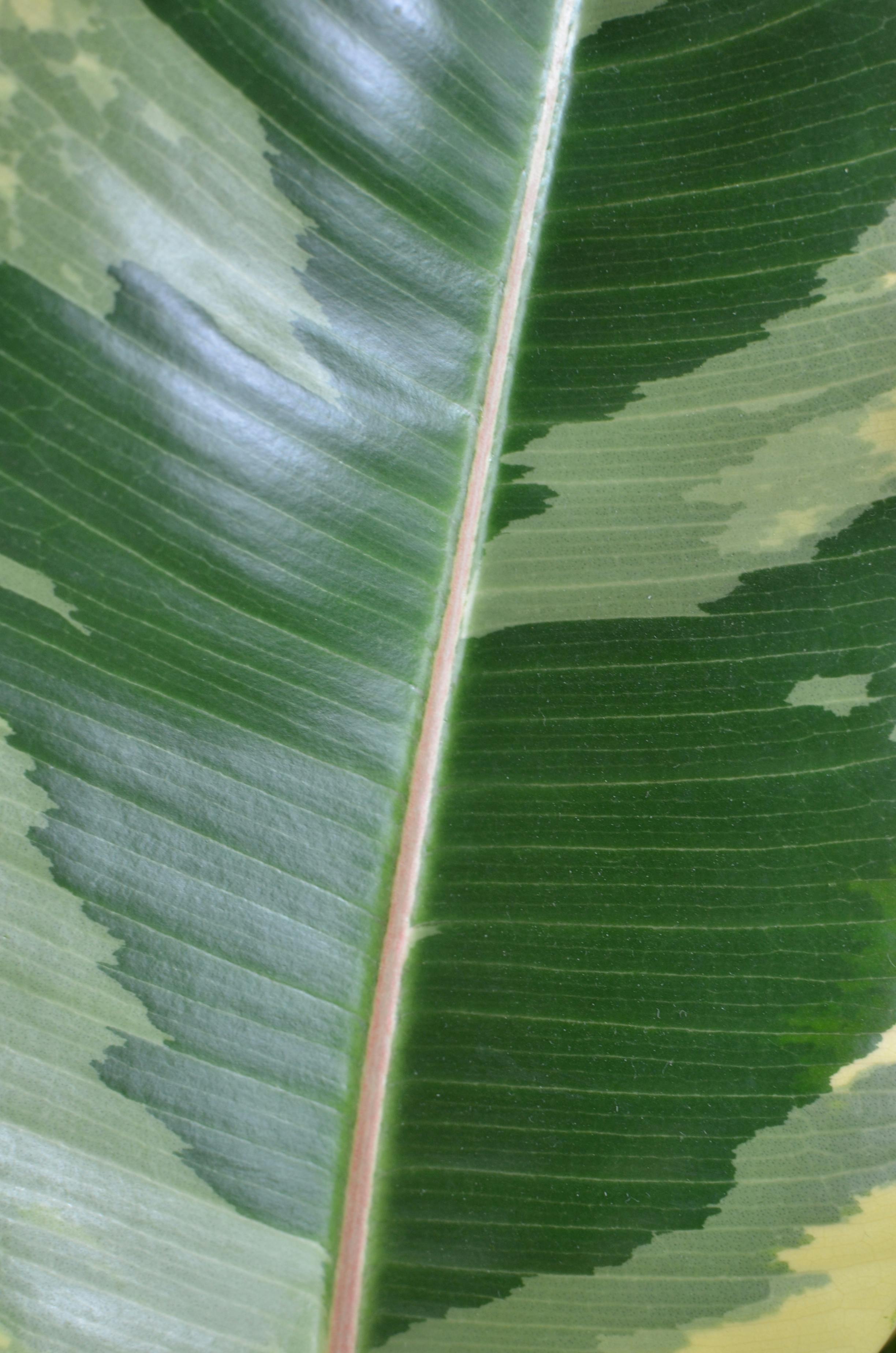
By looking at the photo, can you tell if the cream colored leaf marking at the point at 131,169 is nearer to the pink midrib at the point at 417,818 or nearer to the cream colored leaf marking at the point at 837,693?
the pink midrib at the point at 417,818

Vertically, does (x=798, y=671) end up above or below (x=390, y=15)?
below

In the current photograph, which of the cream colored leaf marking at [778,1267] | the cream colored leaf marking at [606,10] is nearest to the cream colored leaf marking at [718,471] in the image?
the cream colored leaf marking at [606,10]

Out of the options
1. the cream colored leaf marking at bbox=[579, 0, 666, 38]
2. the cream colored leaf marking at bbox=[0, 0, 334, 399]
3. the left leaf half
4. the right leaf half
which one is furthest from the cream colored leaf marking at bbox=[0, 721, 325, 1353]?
the cream colored leaf marking at bbox=[579, 0, 666, 38]

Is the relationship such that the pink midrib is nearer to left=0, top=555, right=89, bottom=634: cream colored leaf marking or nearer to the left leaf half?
the left leaf half

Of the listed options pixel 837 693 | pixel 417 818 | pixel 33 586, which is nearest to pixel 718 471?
pixel 837 693

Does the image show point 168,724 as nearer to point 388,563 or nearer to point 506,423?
point 388,563

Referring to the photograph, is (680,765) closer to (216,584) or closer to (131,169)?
(216,584)

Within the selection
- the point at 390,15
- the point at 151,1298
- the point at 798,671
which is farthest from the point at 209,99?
the point at 151,1298
